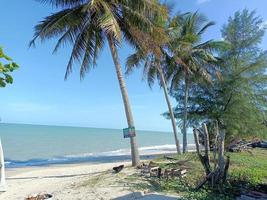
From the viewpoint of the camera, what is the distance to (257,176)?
9.90 m

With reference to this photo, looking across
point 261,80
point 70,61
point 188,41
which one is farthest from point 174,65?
point 70,61

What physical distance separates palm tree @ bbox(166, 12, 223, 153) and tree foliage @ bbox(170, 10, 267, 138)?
888 mm

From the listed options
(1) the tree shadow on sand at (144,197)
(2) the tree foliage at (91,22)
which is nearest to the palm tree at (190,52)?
(2) the tree foliage at (91,22)

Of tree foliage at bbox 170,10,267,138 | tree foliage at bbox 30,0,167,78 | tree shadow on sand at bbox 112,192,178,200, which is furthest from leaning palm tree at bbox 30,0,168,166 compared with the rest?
tree foliage at bbox 170,10,267,138

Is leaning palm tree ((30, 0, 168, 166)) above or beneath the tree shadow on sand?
above

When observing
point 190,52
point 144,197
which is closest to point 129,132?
point 144,197

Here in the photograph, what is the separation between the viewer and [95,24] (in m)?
11.8

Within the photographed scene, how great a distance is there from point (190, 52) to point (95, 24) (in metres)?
7.79

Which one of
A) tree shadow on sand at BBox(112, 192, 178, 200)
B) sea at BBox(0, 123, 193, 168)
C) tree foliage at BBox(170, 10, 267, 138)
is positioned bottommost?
tree shadow on sand at BBox(112, 192, 178, 200)

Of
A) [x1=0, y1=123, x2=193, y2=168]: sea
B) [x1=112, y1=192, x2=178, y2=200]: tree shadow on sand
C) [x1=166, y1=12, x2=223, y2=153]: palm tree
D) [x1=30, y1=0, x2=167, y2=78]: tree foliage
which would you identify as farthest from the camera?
[x1=0, y1=123, x2=193, y2=168]: sea

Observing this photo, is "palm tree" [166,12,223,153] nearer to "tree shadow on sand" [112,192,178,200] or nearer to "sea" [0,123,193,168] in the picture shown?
"sea" [0,123,193,168]

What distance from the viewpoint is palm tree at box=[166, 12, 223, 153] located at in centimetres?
1723

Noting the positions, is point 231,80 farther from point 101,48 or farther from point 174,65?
point 101,48

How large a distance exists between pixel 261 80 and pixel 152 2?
388 inches
